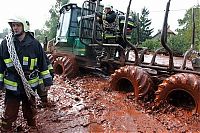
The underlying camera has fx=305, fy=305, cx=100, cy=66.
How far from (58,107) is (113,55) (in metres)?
3.19

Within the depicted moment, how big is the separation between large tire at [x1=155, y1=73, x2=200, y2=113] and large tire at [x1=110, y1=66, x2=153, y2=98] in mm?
506

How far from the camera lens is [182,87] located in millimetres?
5344

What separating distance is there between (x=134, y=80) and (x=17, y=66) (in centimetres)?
277

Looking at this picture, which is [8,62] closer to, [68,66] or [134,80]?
[134,80]

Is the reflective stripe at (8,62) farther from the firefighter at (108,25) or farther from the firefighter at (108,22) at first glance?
the firefighter at (108,22)

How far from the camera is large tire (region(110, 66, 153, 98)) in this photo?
6180mm

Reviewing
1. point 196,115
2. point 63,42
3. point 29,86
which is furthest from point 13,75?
point 63,42

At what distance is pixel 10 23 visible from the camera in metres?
4.43

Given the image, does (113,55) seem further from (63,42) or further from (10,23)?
(10,23)

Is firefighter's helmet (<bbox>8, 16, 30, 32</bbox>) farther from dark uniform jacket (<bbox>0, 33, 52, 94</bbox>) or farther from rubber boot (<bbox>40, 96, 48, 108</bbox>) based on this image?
rubber boot (<bbox>40, 96, 48, 108</bbox>)

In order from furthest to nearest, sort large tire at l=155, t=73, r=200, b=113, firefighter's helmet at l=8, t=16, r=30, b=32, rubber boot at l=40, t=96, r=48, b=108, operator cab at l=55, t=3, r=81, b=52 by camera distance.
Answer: operator cab at l=55, t=3, r=81, b=52, rubber boot at l=40, t=96, r=48, b=108, large tire at l=155, t=73, r=200, b=113, firefighter's helmet at l=8, t=16, r=30, b=32

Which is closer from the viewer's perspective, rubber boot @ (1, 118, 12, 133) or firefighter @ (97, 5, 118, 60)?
rubber boot @ (1, 118, 12, 133)

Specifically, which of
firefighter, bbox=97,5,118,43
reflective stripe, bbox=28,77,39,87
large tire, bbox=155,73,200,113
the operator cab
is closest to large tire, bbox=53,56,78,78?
the operator cab

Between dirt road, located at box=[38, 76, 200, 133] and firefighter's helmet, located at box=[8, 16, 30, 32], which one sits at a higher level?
firefighter's helmet, located at box=[8, 16, 30, 32]
